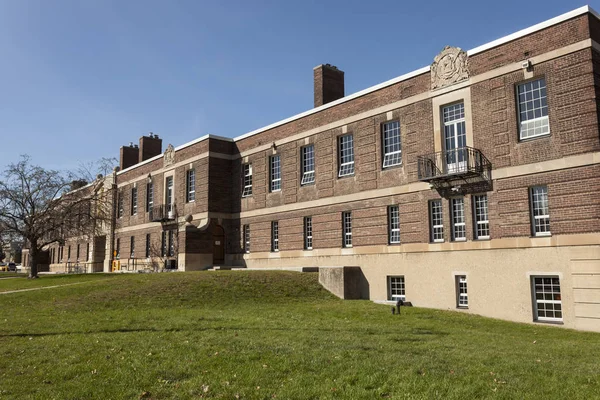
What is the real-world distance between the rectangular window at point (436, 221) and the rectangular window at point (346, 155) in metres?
5.15

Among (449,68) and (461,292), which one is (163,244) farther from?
(449,68)

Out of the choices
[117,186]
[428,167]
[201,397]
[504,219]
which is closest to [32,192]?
[117,186]

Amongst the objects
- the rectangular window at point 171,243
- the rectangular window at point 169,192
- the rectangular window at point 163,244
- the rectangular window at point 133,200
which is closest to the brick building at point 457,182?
the rectangular window at point 171,243

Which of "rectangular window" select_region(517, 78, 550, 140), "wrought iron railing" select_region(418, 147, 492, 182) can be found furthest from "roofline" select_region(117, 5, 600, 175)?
"wrought iron railing" select_region(418, 147, 492, 182)

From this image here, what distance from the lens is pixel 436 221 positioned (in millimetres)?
21375

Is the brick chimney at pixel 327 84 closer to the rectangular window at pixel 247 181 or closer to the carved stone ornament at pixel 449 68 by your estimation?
the rectangular window at pixel 247 181

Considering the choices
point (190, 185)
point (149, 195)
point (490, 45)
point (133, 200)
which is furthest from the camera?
point (133, 200)

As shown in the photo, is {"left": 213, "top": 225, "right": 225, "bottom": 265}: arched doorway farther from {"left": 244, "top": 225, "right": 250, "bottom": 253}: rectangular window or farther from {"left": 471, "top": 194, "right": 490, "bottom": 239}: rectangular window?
{"left": 471, "top": 194, "right": 490, "bottom": 239}: rectangular window

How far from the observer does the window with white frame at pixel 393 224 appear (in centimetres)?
2295

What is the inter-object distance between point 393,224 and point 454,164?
4120 mm

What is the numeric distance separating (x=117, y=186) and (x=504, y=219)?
3628 cm

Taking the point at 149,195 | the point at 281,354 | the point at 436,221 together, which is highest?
the point at 149,195

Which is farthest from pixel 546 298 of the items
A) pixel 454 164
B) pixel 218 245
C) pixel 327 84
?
pixel 218 245

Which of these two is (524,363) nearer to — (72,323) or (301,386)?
(301,386)
